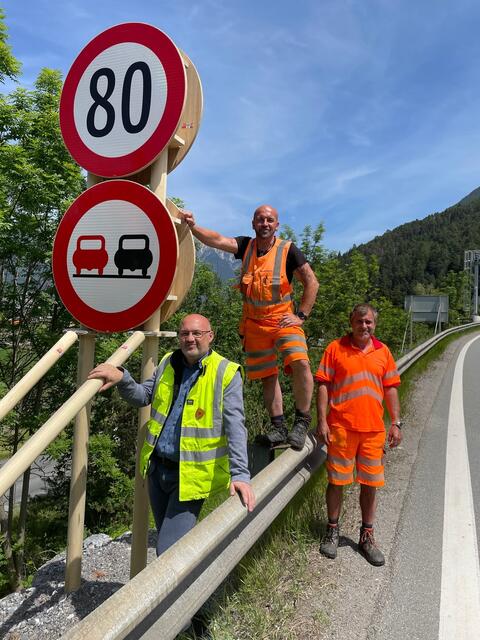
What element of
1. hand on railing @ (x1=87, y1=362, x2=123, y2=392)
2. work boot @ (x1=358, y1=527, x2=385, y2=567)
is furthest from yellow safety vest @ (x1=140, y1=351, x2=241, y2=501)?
work boot @ (x1=358, y1=527, x2=385, y2=567)

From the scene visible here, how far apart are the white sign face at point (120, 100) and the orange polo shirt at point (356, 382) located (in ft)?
6.03

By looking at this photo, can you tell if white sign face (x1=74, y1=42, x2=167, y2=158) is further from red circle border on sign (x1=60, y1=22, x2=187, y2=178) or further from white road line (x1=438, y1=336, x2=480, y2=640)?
white road line (x1=438, y1=336, x2=480, y2=640)

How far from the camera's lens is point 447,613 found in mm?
2229

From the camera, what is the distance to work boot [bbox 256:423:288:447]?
3197 mm

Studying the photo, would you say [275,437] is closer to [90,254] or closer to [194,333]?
[194,333]

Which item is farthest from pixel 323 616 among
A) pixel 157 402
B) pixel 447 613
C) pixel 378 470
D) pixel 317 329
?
pixel 317 329

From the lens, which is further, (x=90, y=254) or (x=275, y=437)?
(x=275, y=437)

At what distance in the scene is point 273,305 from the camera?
3.11 metres

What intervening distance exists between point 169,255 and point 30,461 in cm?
101

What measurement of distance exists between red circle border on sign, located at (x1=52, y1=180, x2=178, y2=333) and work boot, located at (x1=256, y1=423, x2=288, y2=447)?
61.0 inches

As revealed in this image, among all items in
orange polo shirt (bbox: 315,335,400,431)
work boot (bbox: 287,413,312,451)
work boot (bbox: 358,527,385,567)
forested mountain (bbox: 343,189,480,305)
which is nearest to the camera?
work boot (bbox: 358,527,385,567)

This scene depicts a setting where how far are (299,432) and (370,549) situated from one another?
2.62 feet

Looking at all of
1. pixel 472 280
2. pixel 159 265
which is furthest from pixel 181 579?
pixel 472 280

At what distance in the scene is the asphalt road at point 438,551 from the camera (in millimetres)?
2148
